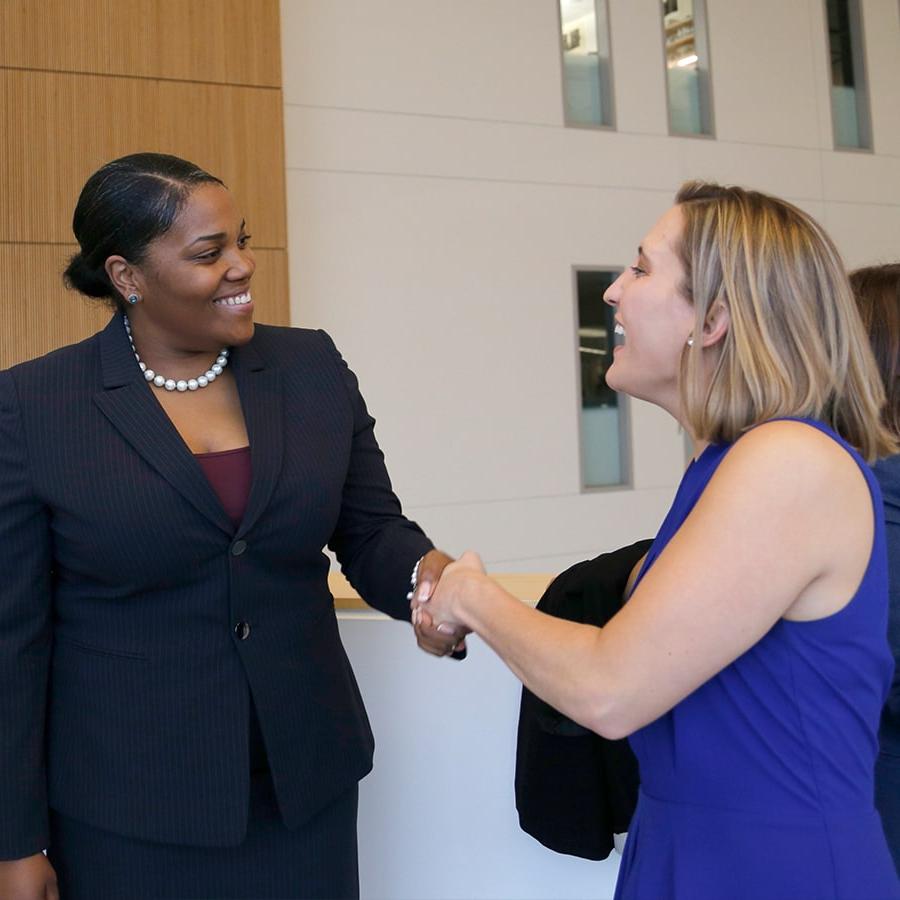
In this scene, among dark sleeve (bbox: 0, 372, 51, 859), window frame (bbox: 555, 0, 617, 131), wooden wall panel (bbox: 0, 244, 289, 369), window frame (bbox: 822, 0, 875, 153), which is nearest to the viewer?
dark sleeve (bbox: 0, 372, 51, 859)

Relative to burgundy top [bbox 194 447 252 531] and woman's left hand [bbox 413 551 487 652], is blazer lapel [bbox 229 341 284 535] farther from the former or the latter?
woman's left hand [bbox 413 551 487 652]

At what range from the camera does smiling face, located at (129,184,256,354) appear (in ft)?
6.09

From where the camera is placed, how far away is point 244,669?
1782 mm

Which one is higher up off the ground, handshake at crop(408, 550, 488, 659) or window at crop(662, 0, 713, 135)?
window at crop(662, 0, 713, 135)

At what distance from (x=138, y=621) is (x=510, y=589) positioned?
104cm

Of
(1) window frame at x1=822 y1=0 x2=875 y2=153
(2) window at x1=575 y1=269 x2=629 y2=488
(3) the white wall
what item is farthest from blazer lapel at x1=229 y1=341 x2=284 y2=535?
(1) window frame at x1=822 y1=0 x2=875 y2=153

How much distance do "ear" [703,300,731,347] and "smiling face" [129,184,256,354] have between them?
0.80 m

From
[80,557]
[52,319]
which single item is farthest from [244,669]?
[52,319]

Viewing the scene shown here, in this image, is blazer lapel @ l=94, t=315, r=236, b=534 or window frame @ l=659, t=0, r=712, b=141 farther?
window frame @ l=659, t=0, r=712, b=141

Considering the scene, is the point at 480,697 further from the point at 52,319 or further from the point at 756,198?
the point at 52,319

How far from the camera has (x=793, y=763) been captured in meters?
1.35

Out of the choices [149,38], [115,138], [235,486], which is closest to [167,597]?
[235,486]

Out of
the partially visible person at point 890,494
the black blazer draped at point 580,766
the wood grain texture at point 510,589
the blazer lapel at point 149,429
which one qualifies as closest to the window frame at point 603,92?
the wood grain texture at point 510,589

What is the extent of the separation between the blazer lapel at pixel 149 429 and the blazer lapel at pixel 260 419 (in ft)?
0.22
